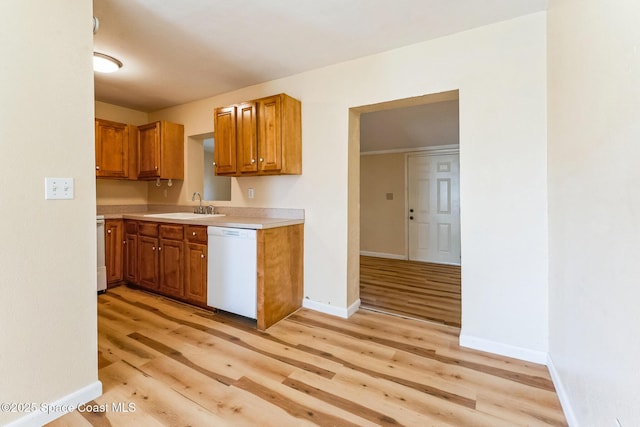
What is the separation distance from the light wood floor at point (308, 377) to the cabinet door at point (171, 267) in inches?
17.6

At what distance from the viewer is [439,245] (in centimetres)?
528

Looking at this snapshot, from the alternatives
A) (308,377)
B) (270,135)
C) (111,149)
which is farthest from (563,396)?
(111,149)

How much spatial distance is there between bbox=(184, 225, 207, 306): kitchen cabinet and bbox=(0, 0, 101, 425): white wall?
1216mm

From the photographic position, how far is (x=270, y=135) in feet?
9.48

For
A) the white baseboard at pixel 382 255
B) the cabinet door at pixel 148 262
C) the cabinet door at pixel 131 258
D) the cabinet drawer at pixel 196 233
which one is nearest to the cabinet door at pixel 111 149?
the cabinet door at pixel 131 258

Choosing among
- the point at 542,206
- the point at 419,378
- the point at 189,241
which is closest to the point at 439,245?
the point at 542,206

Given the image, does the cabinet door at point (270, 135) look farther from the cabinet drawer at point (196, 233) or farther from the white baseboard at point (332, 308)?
the white baseboard at point (332, 308)

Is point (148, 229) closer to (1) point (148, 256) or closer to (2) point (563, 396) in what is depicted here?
(1) point (148, 256)

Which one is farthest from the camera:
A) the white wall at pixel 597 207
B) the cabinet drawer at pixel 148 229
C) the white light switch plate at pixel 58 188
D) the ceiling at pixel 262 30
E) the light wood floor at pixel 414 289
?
the cabinet drawer at pixel 148 229

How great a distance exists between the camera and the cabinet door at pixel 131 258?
352 cm

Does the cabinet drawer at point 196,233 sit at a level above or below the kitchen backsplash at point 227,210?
below

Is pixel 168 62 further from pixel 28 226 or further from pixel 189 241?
pixel 28 226

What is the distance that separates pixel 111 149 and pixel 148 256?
160cm

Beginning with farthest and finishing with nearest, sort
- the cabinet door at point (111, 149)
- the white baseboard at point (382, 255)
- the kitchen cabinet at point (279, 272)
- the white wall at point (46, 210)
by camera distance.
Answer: the white baseboard at point (382, 255) < the cabinet door at point (111, 149) < the kitchen cabinet at point (279, 272) < the white wall at point (46, 210)
